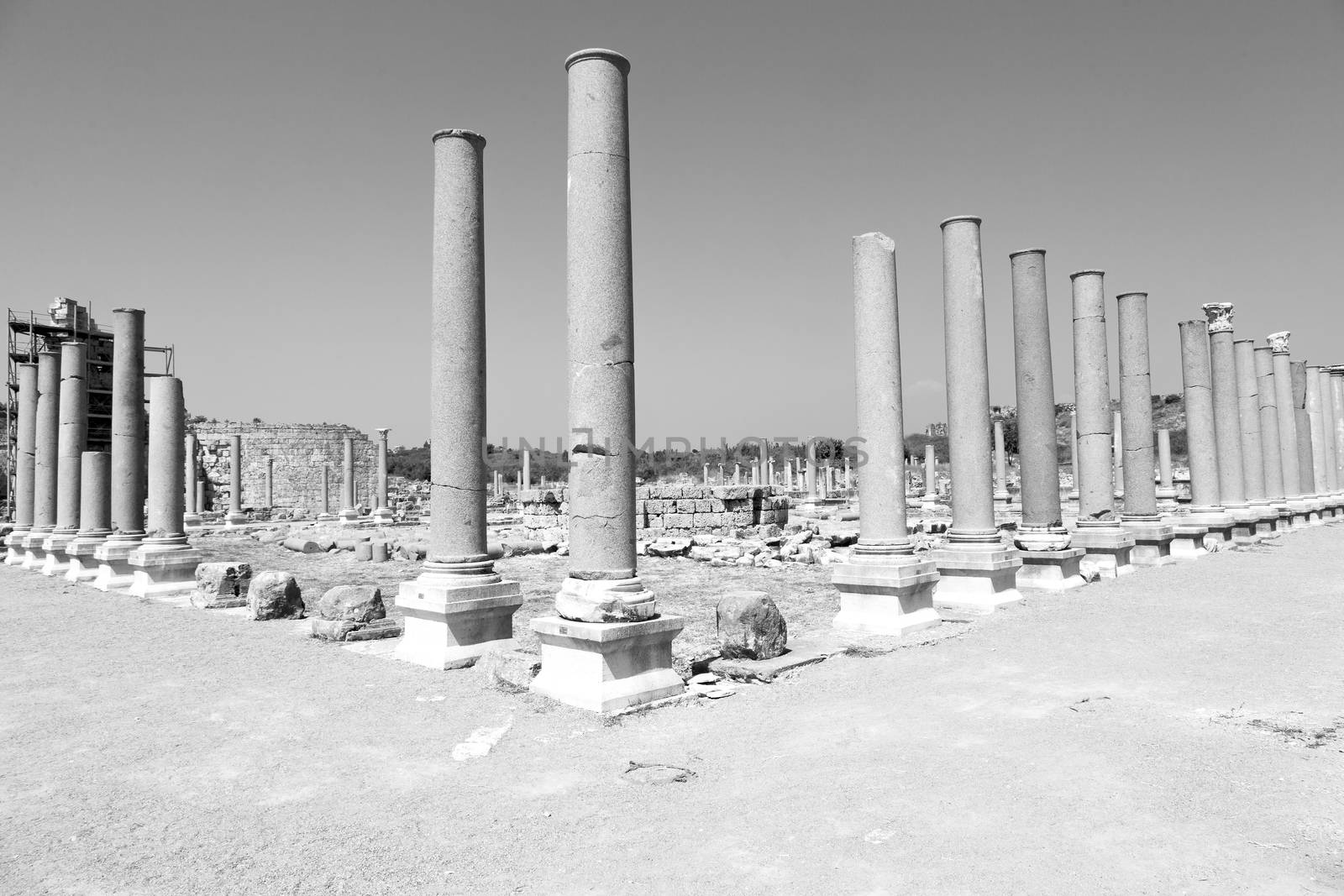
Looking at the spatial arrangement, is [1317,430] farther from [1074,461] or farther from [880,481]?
[880,481]

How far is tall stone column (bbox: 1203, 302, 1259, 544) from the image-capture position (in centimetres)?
1839

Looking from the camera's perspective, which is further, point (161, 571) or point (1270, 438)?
point (1270, 438)

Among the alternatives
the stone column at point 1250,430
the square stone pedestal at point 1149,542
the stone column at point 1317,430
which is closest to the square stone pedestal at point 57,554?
the square stone pedestal at point 1149,542

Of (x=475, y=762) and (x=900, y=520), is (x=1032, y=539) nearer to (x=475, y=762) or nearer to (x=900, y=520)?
(x=900, y=520)

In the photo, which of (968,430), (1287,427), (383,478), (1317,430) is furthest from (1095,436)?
(383,478)

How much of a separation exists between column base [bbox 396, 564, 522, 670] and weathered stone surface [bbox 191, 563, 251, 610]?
197 inches

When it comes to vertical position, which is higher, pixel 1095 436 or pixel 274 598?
pixel 1095 436

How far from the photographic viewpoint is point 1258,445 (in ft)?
66.4

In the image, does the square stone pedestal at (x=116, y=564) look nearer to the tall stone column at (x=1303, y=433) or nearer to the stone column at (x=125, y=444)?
the stone column at (x=125, y=444)

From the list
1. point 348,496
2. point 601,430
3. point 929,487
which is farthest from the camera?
point 929,487

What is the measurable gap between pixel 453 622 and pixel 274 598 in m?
4.09

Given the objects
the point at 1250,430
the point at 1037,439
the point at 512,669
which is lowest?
the point at 512,669

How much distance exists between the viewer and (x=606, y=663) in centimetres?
605

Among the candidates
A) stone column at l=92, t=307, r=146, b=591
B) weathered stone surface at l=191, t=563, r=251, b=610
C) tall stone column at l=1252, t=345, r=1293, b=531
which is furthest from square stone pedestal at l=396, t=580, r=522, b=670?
tall stone column at l=1252, t=345, r=1293, b=531
